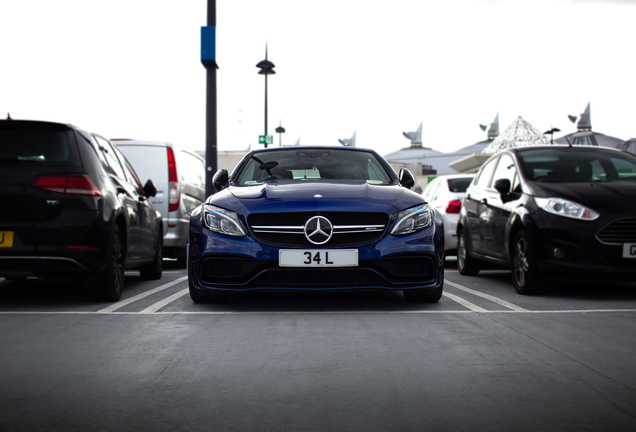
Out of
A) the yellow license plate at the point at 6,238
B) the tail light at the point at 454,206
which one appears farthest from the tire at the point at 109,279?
the tail light at the point at 454,206

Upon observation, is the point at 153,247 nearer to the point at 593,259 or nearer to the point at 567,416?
the point at 593,259

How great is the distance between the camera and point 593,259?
6.91 meters

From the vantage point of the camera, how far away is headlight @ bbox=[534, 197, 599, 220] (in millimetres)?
7027

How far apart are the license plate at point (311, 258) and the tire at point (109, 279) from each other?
160 cm

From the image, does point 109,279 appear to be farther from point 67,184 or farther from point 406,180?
Answer: point 406,180

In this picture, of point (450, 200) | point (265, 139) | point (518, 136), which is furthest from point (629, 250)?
point (518, 136)

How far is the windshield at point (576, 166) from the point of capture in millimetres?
8062

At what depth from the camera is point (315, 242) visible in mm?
5926

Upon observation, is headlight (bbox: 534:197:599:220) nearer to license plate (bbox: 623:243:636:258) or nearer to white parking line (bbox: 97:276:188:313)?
license plate (bbox: 623:243:636:258)

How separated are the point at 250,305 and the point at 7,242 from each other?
1.97 m

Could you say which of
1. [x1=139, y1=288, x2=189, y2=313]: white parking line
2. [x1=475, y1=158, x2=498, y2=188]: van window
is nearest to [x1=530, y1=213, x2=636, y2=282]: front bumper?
[x1=475, y1=158, x2=498, y2=188]: van window

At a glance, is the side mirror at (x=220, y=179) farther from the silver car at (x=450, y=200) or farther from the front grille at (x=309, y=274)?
the silver car at (x=450, y=200)

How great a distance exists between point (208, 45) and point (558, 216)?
9.18m

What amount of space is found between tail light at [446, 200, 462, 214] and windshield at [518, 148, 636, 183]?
3165 millimetres
